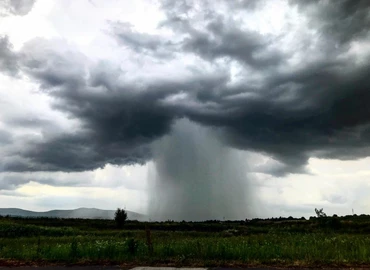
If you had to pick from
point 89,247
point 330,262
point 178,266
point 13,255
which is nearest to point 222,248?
point 178,266

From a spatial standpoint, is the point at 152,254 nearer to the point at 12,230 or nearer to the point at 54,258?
the point at 54,258

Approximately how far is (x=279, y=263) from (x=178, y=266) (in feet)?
14.4

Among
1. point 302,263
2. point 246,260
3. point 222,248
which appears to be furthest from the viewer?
point 222,248

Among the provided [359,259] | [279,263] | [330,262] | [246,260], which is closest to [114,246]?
[246,260]

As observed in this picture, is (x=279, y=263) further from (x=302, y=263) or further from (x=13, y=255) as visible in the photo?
(x=13, y=255)

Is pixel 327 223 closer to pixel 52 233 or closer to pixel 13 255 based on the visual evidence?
pixel 52 233

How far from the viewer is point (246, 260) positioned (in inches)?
643

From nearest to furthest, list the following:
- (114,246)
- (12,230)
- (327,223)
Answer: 1. (114,246)
2. (12,230)
3. (327,223)

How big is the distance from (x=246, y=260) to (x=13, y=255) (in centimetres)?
1277

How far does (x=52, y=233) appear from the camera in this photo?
67.3 meters

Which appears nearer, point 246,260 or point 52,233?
point 246,260

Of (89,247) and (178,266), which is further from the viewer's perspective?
(89,247)

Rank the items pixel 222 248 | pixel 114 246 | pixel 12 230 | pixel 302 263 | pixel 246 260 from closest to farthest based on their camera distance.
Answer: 1. pixel 302 263
2. pixel 246 260
3. pixel 222 248
4. pixel 114 246
5. pixel 12 230

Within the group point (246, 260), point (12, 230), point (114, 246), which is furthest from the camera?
point (12, 230)
